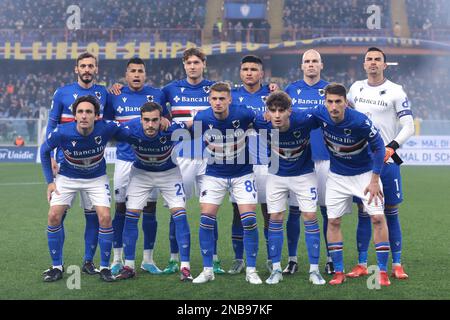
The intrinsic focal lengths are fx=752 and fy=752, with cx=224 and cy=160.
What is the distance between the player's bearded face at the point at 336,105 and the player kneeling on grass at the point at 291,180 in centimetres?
30

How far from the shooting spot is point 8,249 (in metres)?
9.37

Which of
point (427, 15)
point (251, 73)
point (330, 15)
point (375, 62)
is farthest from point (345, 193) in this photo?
point (427, 15)

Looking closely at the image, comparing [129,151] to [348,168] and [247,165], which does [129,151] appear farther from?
[348,168]

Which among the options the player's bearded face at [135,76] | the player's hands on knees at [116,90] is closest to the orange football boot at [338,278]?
the player's bearded face at [135,76]

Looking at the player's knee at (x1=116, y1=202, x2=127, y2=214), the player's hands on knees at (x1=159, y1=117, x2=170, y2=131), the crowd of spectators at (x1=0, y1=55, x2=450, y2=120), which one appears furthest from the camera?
the crowd of spectators at (x1=0, y1=55, x2=450, y2=120)

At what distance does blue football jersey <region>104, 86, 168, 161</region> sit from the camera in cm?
824

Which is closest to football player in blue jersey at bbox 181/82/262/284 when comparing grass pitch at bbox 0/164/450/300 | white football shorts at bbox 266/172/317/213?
white football shorts at bbox 266/172/317/213

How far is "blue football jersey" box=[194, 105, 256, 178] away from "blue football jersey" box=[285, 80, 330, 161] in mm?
772

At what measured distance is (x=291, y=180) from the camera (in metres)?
7.59

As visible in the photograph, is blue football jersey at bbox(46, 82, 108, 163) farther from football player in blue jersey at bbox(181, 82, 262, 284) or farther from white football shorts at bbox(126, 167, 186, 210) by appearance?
football player in blue jersey at bbox(181, 82, 262, 284)

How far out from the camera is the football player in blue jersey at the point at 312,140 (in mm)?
8047

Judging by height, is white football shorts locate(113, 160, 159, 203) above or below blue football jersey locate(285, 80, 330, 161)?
below
